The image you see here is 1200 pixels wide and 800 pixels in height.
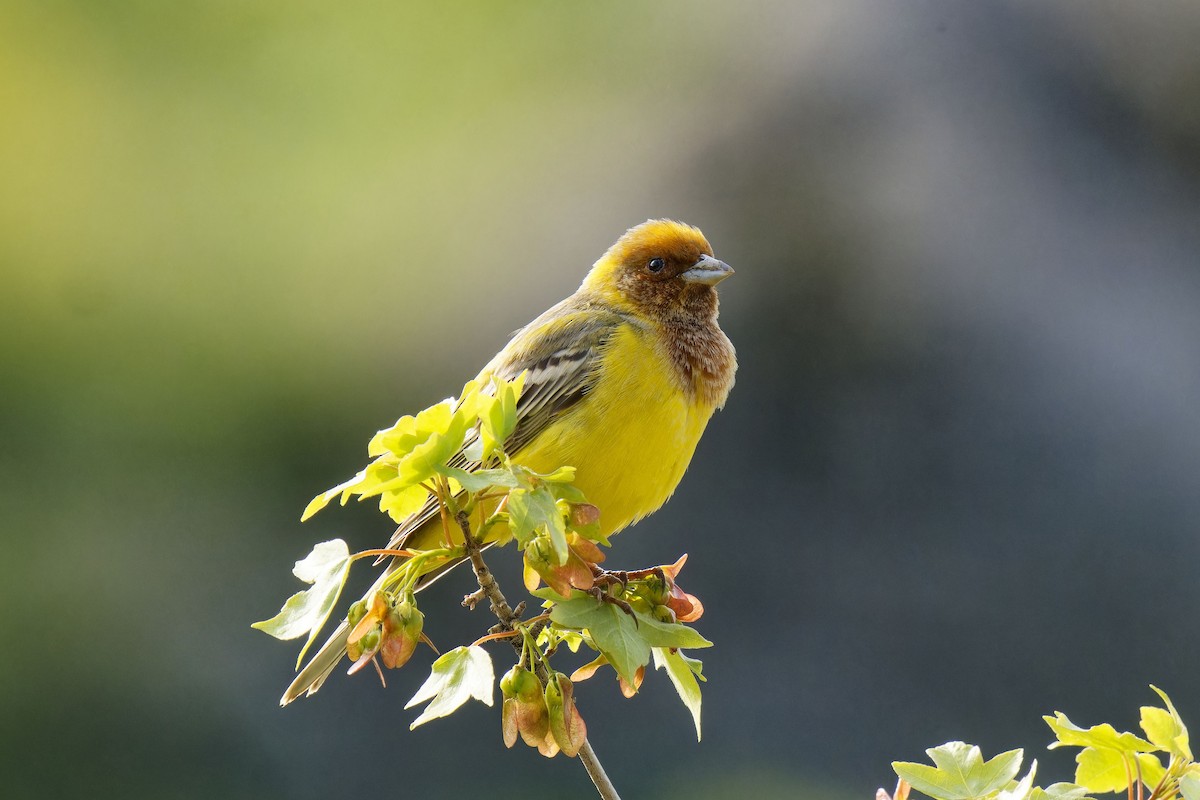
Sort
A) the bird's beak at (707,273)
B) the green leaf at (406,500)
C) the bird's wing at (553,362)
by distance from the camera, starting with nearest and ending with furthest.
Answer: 1. the green leaf at (406,500)
2. the bird's wing at (553,362)
3. the bird's beak at (707,273)

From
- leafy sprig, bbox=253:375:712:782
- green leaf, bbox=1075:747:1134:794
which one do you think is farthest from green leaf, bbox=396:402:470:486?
green leaf, bbox=1075:747:1134:794

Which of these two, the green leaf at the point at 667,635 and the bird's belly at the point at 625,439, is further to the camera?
the bird's belly at the point at 625,439

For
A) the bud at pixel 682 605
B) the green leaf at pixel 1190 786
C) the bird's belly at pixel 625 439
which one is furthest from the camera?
the bird's belly at pixel 625 439

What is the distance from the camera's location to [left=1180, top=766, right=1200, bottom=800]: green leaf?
1.79 meters

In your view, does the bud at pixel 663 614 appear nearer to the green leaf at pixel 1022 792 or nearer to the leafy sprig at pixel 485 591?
the leafy sprig at pixel 485 591

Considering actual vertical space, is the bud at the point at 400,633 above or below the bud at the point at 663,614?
Answer: above

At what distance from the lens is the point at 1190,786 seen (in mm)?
1819

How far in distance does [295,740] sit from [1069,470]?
5006 millimetres

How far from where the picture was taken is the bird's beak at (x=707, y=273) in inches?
165

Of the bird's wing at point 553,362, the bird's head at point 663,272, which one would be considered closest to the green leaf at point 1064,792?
the bird's wing at point 553,362

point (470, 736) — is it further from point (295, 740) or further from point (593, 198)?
point (593, 198)

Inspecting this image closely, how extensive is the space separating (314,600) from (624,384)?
71.2 inches

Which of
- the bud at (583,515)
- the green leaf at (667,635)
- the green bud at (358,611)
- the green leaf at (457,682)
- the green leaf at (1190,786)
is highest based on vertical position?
the bud at (583,515)

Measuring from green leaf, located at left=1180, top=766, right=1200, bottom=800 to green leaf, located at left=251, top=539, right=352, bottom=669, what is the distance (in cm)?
126
